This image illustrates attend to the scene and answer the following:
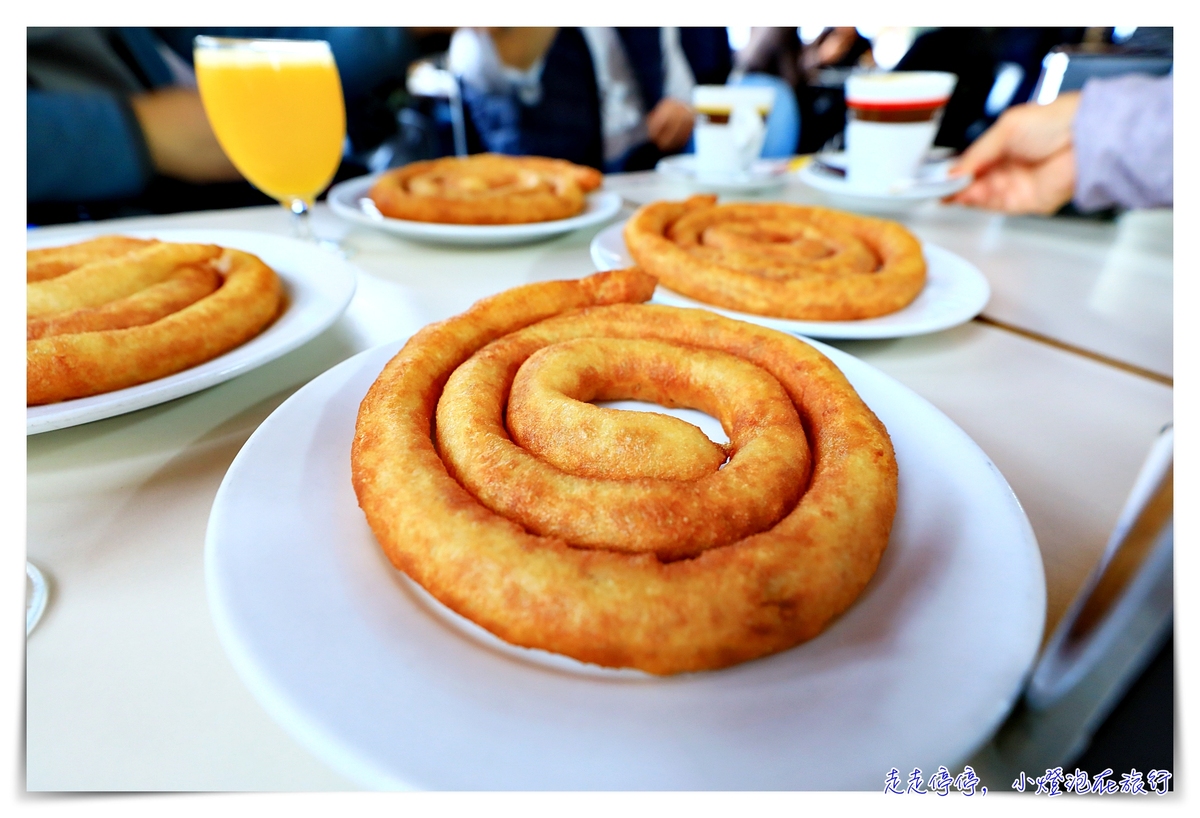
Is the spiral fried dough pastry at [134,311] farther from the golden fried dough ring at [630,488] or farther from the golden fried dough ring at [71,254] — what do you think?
the golden fried dough ring at [630,488]

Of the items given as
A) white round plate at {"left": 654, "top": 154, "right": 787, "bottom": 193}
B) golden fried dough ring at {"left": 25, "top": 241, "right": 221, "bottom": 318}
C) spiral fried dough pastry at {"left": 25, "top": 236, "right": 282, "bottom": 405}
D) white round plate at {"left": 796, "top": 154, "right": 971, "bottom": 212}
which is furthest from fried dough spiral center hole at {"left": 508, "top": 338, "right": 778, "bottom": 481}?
white round plate at {"left": 654, "top": 154, "right": 787, "bottom": 193}

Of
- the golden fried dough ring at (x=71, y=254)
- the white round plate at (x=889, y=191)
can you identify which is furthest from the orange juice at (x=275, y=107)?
the white round plate at (x=889, y=191)

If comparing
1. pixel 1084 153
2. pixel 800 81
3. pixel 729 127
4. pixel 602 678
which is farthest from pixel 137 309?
pixel 800 81

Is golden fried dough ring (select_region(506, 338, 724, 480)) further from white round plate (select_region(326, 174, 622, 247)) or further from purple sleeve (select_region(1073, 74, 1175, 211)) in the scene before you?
purple sleeve (select_region(1073, 74, 1175, 211))

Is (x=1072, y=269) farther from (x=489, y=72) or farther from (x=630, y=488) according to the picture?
(x=489, y=72)
